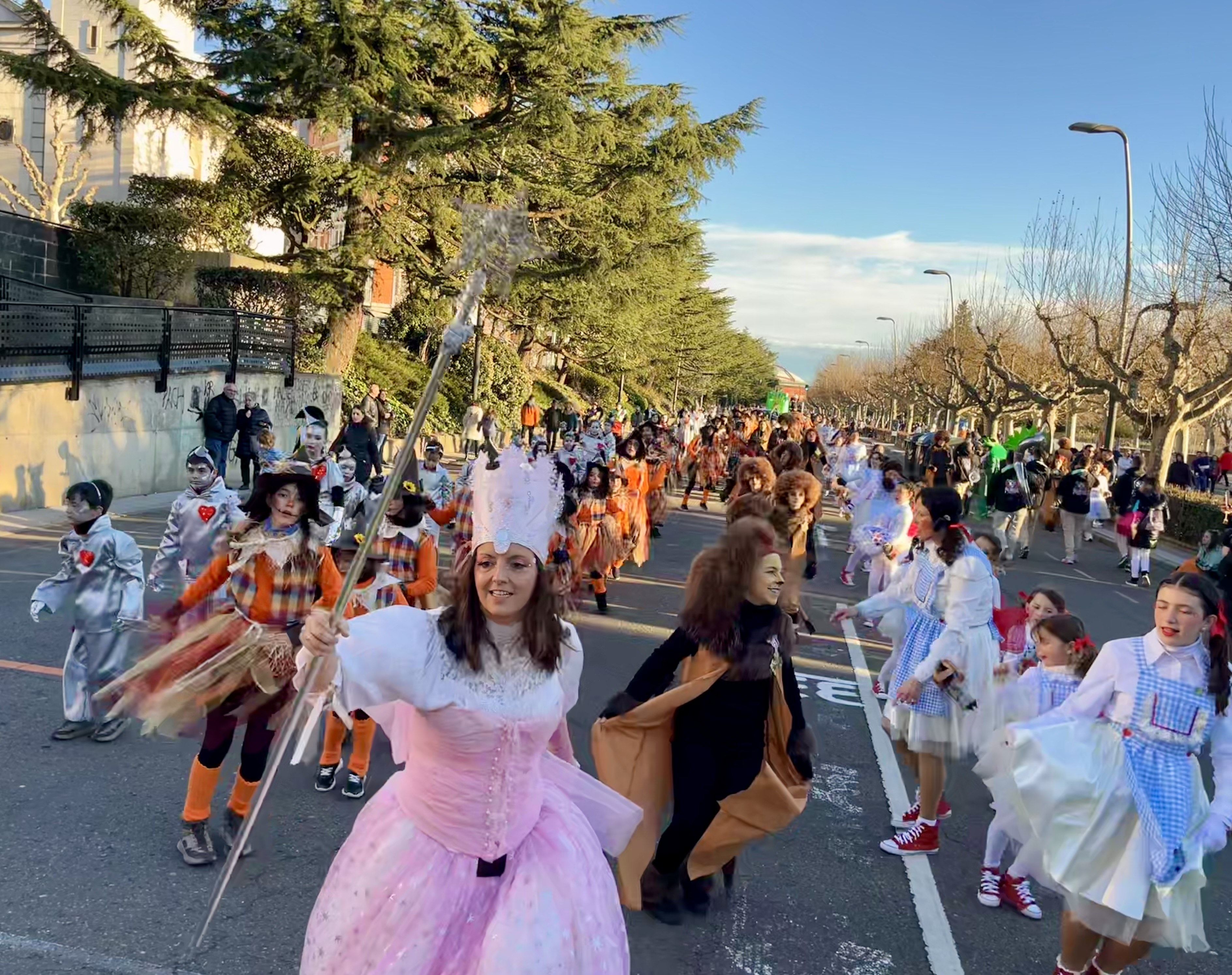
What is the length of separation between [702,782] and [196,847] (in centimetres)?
217

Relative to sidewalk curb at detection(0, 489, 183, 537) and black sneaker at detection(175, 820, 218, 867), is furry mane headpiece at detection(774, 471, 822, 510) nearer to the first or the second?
black sneaker at detection(175, 820, 218, 867)

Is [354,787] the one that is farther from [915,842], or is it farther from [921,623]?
[921,623]

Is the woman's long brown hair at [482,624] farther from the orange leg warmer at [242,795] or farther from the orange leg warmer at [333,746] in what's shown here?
the orange leg warmer at [333,746]

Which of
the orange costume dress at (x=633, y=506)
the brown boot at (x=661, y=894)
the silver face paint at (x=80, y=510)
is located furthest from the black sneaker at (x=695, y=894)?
the orange costume dress at (x=633, y=506)

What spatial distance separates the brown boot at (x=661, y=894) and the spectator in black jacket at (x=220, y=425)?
13146 mm

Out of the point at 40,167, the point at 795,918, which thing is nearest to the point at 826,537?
the point at 795,918

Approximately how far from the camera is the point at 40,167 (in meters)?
38.7

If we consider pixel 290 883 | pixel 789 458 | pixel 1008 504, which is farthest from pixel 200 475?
pixel 1008 504

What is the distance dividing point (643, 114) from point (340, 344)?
30.6 feet

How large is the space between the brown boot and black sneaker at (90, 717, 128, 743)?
3.17 metres

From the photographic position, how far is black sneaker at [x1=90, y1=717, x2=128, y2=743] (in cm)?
577

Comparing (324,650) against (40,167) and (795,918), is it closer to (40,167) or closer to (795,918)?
(795,918)

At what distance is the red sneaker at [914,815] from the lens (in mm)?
5227

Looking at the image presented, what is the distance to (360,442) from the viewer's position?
1650 cm
